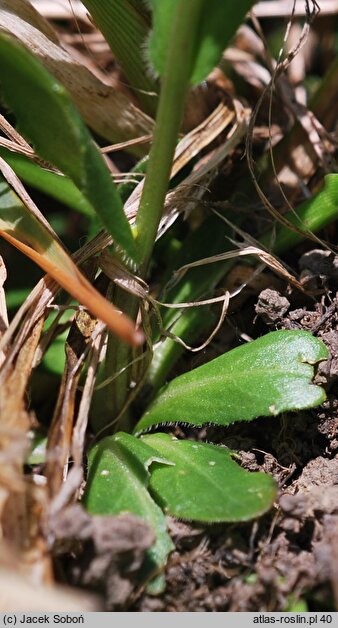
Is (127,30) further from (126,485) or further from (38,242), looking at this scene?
(126,485)

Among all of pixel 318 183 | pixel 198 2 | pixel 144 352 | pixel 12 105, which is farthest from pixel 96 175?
pixel 318 183

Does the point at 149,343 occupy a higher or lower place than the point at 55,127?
lower

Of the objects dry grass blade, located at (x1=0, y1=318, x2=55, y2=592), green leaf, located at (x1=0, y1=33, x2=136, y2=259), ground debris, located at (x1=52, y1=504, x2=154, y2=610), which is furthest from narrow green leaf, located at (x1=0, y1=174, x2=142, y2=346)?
ground debris, located at (x1=52, y1=504, x2=154, y2=610)

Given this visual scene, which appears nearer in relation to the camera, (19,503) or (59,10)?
(19,503)

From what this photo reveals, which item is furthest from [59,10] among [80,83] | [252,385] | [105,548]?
[105,548]

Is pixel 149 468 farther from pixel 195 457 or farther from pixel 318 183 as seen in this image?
pixel 318 183

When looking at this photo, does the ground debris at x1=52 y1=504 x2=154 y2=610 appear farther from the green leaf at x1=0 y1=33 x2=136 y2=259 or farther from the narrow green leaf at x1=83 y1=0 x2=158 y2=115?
the narrow green leaf at x1=83 y1=0 x2=158 y2=115
